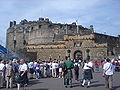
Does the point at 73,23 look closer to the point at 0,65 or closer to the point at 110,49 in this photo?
the point at 110,49

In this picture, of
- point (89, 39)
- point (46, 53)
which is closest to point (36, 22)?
point (46, 53)

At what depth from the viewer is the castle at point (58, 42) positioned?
54219 mm

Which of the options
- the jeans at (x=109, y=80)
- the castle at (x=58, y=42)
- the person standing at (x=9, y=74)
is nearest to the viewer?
the jeans at (x=109, y=80)

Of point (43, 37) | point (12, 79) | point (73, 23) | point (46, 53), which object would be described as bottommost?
point (12, 79)

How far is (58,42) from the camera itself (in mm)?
59250

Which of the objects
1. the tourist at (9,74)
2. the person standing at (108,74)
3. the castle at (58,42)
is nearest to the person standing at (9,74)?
the tourist at (9,74)

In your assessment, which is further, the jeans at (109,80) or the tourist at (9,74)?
the tourist at (9,74)

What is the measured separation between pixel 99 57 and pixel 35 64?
35.7m

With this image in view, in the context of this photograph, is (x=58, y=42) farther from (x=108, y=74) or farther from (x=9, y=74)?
(x=108, y=74)

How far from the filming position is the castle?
178ft

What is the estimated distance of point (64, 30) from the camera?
68500 millimetres

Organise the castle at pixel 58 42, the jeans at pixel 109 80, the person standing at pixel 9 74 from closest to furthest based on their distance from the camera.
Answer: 1. the jeans at pixel 109 80
2. the person standing at pixel 9 74
3. the castle at pixel 58 42

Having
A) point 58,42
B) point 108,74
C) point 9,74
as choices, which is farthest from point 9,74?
point 58,42

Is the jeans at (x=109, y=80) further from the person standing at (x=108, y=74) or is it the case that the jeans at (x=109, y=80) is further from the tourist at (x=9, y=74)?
the tourist at (x=9, y=74)
